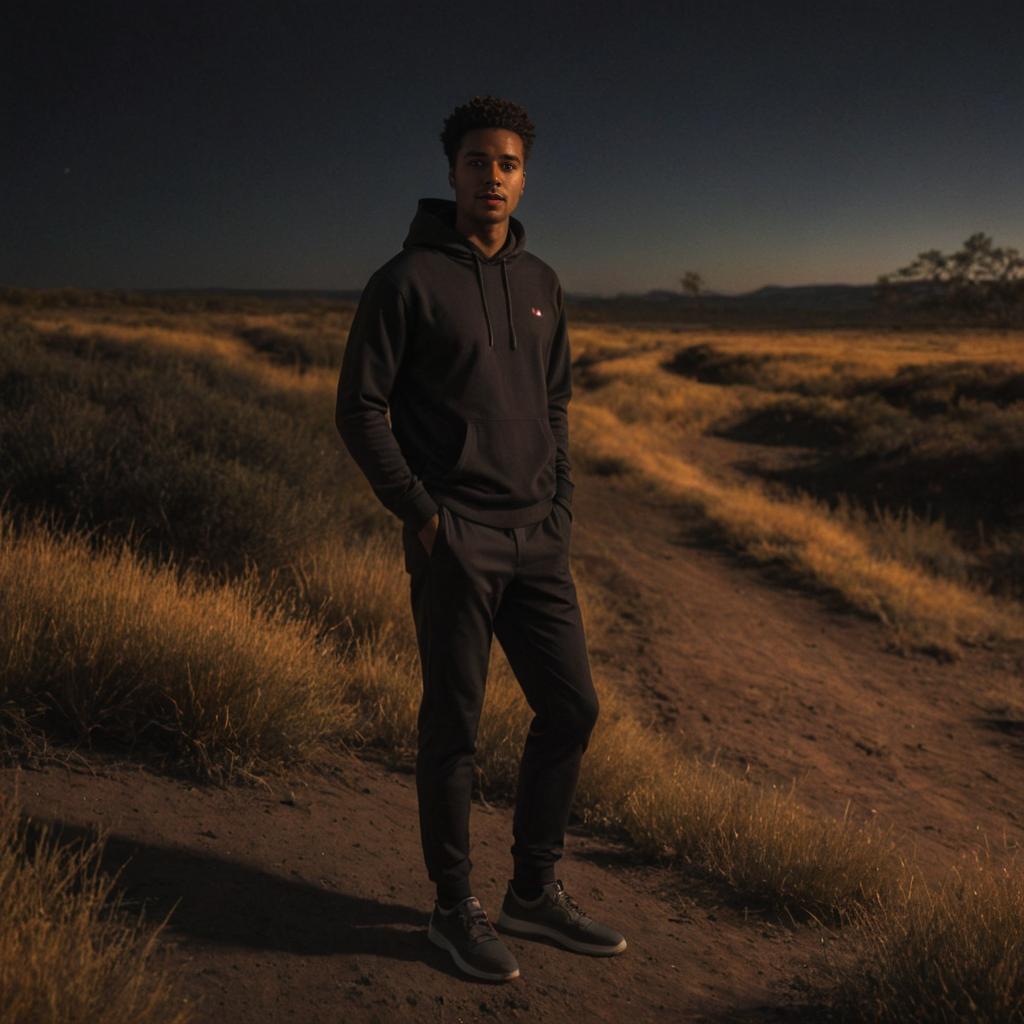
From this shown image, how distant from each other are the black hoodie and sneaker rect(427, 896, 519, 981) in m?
1.10

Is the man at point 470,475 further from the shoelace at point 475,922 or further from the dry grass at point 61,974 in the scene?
the dry grass at point 61,974

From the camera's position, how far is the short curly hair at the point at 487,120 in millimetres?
2857

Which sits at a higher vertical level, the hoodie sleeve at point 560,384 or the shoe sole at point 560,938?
the hoodie sleeve at point 560,384

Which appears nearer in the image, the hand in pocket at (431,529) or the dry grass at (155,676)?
the hand in pocket at (431,529)

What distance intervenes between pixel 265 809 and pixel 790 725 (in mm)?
4318

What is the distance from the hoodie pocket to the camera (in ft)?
9.12

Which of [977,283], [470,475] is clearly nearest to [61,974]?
[470,475]

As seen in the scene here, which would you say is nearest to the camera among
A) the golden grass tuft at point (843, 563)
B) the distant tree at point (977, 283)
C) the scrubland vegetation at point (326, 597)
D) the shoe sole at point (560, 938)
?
the shoe sole at point (560, 938)

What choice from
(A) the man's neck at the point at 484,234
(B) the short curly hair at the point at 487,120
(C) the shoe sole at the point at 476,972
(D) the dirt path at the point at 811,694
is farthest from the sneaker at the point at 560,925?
(D) the dirt path at the point at 811,694

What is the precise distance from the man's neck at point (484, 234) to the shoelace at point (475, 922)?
1.82 metres

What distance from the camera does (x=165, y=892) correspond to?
3000mm

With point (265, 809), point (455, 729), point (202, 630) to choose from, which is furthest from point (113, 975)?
point (202, 630)

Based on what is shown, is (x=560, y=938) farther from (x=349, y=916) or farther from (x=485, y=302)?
(x=485, y=302)

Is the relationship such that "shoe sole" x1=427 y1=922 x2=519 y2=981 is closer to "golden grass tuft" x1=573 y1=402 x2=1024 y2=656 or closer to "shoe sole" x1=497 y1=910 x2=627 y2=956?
"shoe sole" x1=497 y1=910 x2=627 y2=956
